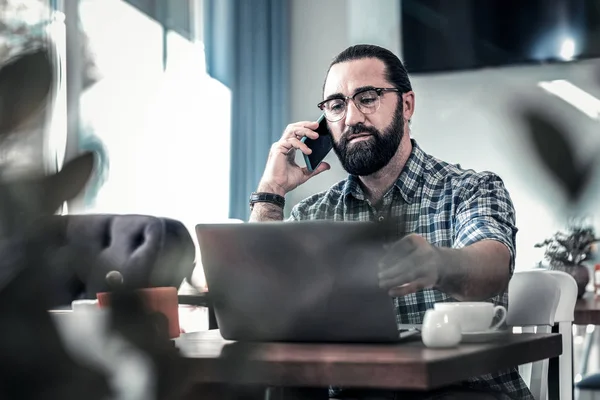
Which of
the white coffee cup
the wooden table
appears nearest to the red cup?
the wooden table

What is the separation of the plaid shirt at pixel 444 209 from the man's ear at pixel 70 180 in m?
1.42

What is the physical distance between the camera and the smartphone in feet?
7.23

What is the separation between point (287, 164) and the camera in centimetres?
225

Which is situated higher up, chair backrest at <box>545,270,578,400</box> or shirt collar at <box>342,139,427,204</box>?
shirt collar at <box>342,139,427,204</box>

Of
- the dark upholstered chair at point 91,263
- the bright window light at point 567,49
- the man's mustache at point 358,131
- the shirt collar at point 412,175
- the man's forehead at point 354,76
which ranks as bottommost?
the dark upholstered chair at point 91,263

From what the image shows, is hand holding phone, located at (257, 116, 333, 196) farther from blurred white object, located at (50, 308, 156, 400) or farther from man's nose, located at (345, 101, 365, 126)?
blurred white object, located at (50, 308, 156, 400)

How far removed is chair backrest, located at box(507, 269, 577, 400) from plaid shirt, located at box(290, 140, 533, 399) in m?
0.05

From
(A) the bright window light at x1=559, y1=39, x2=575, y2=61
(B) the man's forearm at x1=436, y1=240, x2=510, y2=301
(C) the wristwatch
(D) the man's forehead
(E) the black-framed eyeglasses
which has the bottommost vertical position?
(B) the man's forearm at x1=436, y1=240, x2=510, y2=301

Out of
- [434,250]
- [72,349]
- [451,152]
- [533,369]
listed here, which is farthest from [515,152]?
[451,152]

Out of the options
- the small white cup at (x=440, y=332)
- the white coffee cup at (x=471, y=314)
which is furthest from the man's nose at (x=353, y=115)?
the small white cup at (x=440, y=332)

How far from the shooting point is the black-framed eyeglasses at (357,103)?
81.3 inches

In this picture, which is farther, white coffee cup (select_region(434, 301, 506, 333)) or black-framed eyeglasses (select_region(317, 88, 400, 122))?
black-framed eyeglasses (select_region(317, 88, 400, 122))

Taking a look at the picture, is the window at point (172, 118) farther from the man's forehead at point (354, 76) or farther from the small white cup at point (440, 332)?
the small white cup at point (440, 332)

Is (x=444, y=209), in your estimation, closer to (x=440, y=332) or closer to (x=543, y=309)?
(x=543, y=309)
